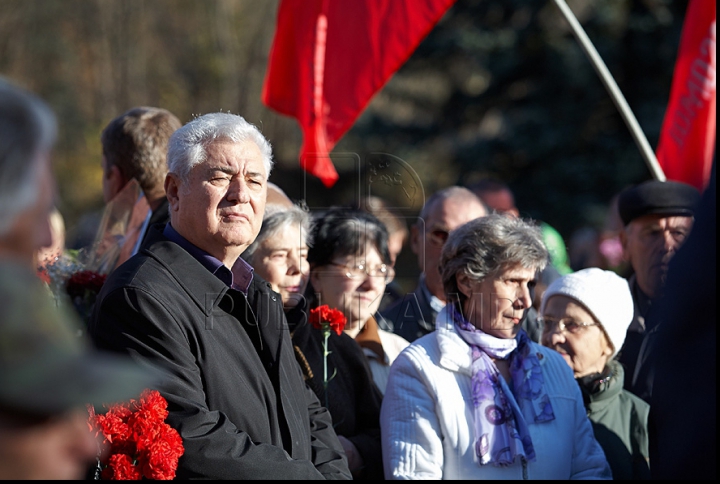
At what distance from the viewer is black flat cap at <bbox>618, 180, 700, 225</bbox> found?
14.5 feet

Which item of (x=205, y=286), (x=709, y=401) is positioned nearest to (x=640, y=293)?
(x=205, y=286)

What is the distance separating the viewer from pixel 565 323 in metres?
3.86

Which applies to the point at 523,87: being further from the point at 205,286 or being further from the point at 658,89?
the point at 205,286

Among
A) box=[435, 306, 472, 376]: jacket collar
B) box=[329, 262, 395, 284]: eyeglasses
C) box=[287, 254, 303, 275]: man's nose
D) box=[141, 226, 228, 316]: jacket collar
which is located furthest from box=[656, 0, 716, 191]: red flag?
box=[141, 226, 228, 316]: jacket collar

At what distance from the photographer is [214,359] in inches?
104

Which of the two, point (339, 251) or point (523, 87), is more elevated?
point (523, 87)

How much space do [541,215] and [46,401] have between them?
1192 cm

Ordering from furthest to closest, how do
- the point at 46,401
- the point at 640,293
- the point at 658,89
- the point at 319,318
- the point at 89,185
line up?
the point at 89,185, the point at 658,89, the point at 640,293, the point at 319,318, the point at 46,401

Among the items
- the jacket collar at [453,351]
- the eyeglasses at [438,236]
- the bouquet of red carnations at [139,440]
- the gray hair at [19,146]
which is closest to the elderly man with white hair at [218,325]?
the bouquet of red carnations at [139,440]

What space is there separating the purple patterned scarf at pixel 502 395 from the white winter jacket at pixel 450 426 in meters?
0.03

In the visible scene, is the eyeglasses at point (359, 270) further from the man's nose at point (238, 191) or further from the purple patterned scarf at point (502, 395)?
the man's nose at point (238, 191)

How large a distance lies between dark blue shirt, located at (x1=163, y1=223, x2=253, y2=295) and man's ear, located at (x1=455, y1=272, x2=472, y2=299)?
917mm

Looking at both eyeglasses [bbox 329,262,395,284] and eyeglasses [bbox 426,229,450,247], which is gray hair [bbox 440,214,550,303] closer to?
eyeglasses [bbox 329,262,395,284]

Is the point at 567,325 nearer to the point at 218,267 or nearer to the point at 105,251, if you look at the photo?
the point at 218,267
